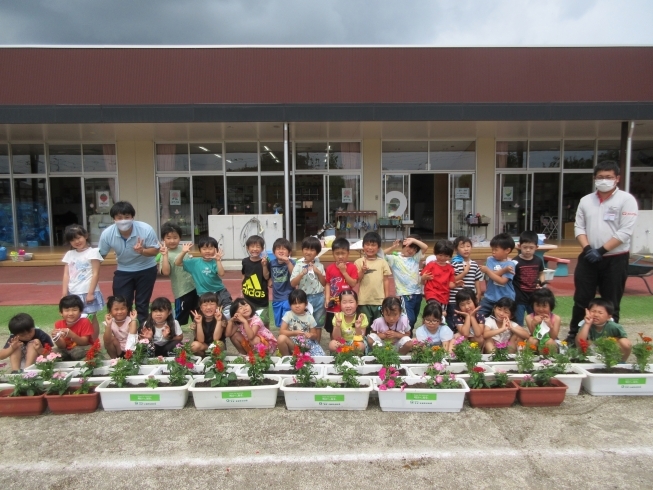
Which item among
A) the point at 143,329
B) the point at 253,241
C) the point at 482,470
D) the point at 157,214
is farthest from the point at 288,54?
the point at 482,470

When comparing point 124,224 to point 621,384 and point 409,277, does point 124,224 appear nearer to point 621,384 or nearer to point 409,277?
point 409,277

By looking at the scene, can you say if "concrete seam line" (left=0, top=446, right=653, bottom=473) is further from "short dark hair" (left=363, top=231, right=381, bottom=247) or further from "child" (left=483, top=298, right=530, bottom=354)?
"short dark hair" (left=363, top=231, right=381, bottom=247)

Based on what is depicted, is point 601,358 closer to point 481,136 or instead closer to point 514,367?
point 514,367

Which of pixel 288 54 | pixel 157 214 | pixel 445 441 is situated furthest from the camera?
pixel 157 214

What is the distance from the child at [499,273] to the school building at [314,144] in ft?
24.5

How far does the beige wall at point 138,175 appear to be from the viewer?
13164 mm

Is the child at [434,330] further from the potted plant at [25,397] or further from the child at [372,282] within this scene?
the potted plant at [25,397]

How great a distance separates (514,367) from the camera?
358cm

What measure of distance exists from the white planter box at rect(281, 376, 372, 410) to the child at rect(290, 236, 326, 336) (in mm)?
1153

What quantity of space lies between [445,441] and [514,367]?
1.10 metres

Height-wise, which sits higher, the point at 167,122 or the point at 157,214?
the point at 167,122

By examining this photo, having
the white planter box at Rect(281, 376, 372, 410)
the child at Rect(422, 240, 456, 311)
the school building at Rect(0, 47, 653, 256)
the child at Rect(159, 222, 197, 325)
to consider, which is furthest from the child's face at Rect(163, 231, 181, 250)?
the school building at Rect(0, 47, 653, 256)

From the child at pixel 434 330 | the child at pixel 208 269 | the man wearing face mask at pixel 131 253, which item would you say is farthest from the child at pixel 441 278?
the man wearing face mask at pixel 131 253

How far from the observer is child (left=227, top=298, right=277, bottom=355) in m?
3.97
